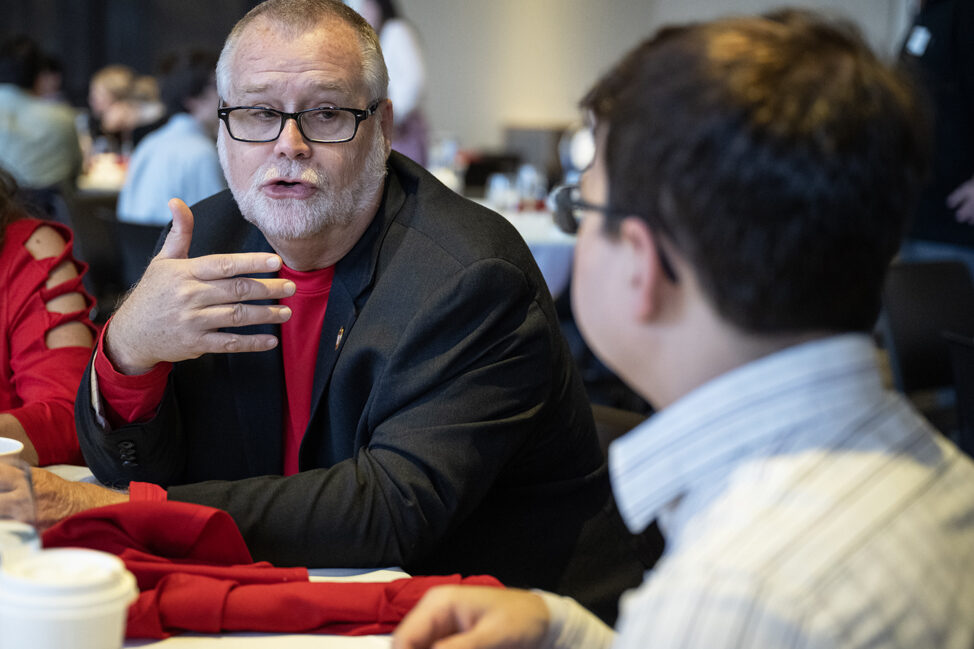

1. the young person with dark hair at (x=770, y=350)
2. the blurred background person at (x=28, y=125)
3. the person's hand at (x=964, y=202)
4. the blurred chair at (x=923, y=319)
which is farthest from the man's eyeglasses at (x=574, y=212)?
the blurred background person at (x=28, y=125)

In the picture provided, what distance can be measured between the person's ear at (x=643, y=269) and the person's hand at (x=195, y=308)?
2.14 feet

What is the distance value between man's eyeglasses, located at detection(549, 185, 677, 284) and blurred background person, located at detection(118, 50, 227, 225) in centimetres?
334

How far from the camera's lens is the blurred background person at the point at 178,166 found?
4.39m

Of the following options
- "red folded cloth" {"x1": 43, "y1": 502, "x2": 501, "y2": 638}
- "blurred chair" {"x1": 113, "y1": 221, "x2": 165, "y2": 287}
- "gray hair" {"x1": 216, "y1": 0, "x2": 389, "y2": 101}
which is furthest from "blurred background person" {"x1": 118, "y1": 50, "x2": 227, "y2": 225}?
"red folded cloth" {"x1": 43, "y1": 502, "x2": 501, "y2": 638}

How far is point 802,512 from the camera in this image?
2.44ft

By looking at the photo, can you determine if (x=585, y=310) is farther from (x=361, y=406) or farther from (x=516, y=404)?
(x=361, y=406)

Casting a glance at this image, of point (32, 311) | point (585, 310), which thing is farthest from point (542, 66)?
point (585, 310)

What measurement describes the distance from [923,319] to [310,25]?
6.87 ft

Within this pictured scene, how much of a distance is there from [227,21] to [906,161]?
11175mm

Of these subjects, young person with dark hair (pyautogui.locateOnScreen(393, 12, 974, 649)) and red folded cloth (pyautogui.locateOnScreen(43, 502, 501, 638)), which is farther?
red folded cloth (pyautogui.locateOnScreen(43, 502, 501, 638))

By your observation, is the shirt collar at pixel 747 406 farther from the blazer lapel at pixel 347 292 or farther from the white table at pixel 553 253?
the white table at pixel 553 253

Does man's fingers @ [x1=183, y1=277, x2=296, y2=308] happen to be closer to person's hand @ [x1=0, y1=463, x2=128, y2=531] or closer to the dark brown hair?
person's hand @ [x1=0, y1=463, x2=128, y2=531]

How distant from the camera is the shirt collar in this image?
81cm

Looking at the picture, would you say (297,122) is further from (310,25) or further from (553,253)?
(553,253)
